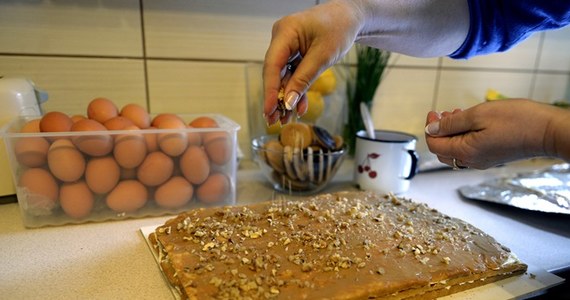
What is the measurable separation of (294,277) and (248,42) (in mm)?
700

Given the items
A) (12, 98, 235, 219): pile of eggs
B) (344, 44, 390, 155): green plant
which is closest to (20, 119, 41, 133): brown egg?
(12, 98, 235, 219): pile of eggs

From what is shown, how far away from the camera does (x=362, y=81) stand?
1131 millimetres

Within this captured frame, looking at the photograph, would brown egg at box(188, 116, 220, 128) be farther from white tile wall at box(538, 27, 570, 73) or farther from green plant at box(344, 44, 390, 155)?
white tile wall at box(538, 27, 570, 73)

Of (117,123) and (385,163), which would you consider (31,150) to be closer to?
(117,123)

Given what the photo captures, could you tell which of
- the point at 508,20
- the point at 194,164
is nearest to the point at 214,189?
the point at 194,164

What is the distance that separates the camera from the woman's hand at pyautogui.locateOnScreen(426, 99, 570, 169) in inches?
19.2

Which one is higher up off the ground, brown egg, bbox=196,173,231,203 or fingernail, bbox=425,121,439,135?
fingernail, bbox=425,121,439,135

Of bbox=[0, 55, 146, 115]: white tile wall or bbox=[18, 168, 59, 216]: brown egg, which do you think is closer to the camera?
bbox=[18, 168, 59, 216]: brown egg

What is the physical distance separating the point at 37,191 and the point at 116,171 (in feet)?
0.46

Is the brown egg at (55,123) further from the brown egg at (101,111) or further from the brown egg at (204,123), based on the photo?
the brown egg at (204,123)

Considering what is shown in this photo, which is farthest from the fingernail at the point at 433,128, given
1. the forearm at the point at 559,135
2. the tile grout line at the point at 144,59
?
the tile grout line at the point at 144,59

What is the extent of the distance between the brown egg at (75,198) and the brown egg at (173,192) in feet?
0.40

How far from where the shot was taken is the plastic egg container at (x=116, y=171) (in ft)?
2.24

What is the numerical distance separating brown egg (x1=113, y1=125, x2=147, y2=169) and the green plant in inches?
25.8
